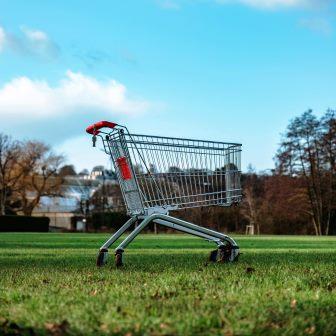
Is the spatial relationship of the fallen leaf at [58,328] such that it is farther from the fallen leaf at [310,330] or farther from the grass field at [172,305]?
the fallen leaf at [310,330]

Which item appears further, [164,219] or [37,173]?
[37,173]

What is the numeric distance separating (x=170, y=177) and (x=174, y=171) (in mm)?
98

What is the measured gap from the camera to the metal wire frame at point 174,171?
25.0 ft

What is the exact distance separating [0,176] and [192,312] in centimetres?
6816

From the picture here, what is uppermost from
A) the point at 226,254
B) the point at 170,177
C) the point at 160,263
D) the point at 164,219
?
the point at 170,177

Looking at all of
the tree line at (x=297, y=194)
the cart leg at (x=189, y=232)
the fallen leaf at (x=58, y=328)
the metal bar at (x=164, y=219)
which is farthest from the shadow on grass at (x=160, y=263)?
the tree line at (x=297, y=194)

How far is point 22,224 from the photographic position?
53.1 m

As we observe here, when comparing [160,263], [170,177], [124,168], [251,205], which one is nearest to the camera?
[124,168]

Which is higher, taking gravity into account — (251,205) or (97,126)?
(251,205)

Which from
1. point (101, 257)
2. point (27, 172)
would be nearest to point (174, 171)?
point (101, 257)

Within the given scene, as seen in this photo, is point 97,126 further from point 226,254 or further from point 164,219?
point 226,254

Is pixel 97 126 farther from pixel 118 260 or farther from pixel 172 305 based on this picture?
pixel 172 305

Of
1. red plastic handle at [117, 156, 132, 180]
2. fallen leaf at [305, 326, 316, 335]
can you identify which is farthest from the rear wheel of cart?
fallen leaf at [305, 326, 316, 335]

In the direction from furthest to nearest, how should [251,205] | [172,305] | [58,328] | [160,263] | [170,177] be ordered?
1. [251,205]
2. [160,263]
3. [170,177]
4. [172,305]
5. [58,328]
